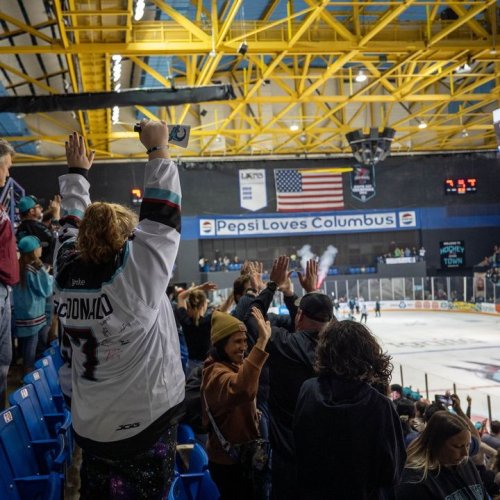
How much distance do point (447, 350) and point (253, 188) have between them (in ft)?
46.9

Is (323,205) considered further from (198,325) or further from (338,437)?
(338,437)

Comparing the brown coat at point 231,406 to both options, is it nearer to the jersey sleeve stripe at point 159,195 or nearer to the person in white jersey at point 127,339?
the person in white jersey at point 127,339

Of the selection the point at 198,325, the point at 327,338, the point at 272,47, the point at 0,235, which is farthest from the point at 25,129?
the point at 327,338

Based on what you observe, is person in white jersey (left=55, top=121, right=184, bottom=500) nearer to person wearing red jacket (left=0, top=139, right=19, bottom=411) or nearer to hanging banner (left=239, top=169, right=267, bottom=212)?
person wearing red jacket (left=0, top=139, right=19, bottom=411)

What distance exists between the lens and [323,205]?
92.7 ft

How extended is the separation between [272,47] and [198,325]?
956 cm

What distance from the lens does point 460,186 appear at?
30047mm

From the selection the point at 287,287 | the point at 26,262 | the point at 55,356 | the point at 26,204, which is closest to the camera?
the point at 287,287

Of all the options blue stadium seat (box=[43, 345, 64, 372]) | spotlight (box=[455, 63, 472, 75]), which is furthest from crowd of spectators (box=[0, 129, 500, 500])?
spotlight (box=[455, 63, 472, 75])

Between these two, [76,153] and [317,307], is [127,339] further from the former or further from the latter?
[317,307]

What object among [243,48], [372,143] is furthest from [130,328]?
[372,143]

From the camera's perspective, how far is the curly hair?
2.07 meters

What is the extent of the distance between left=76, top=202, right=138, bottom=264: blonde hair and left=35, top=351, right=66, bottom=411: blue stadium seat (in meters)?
2.74

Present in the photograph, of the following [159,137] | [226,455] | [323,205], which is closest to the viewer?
[159,137]
